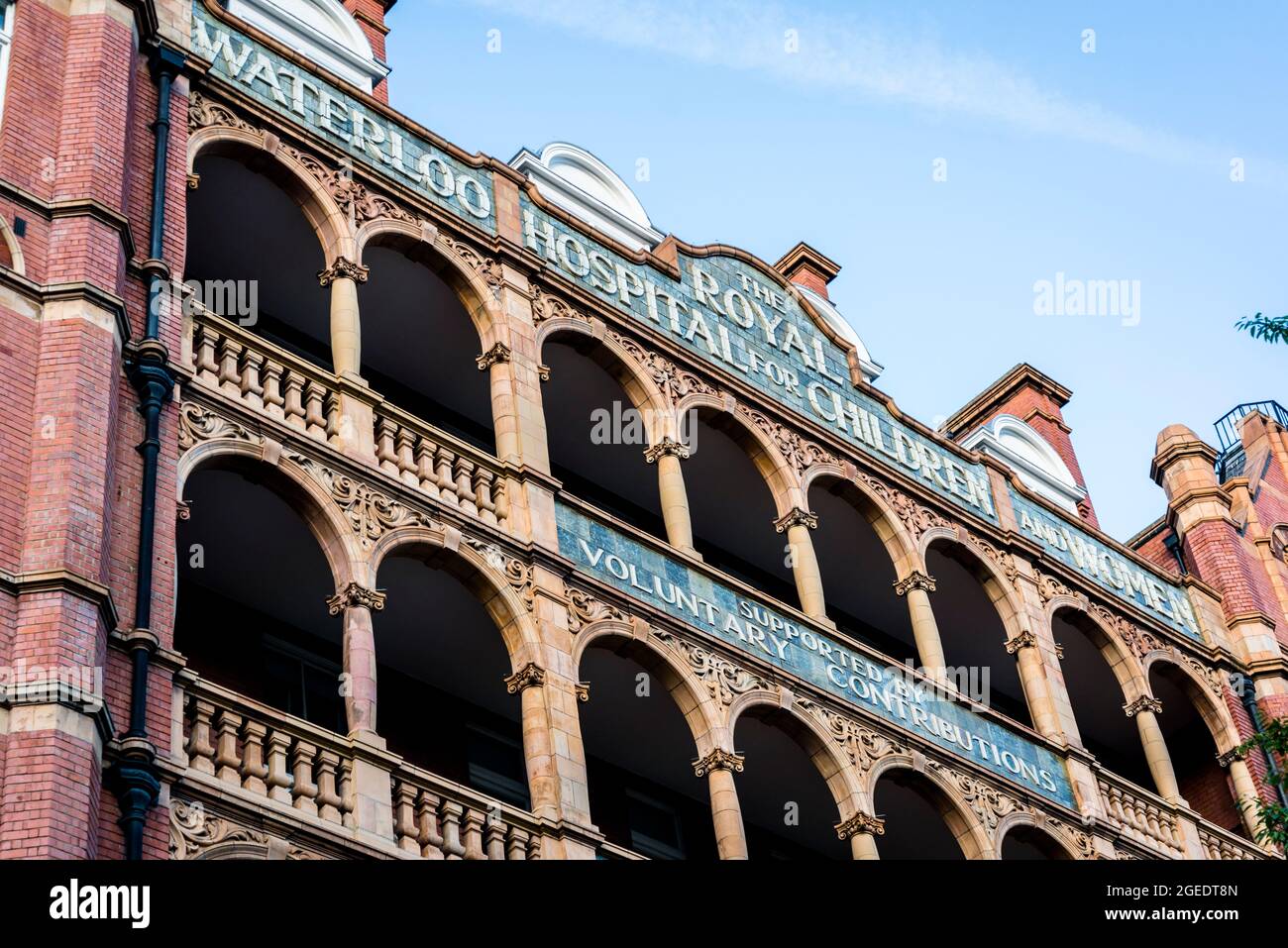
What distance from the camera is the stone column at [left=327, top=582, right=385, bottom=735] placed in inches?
774

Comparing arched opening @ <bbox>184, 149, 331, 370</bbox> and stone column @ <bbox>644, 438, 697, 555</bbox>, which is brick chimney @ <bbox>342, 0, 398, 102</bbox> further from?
stone column @ <bbox>644, 438, 697, 555</bbox>

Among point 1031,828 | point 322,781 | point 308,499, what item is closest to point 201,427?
point 308,499

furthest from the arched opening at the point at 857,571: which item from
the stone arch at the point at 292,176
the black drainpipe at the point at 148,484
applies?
the black drainpipe at the point at 148,484

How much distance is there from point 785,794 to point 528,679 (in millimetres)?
6277

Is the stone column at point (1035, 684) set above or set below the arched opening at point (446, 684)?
above

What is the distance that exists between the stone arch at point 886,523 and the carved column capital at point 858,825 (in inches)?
204

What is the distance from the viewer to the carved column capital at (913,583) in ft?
93.4

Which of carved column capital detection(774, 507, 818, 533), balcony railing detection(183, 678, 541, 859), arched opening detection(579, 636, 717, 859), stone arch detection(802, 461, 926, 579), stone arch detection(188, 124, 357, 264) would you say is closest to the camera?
balcony railing detection(183, 678, 541, 859)

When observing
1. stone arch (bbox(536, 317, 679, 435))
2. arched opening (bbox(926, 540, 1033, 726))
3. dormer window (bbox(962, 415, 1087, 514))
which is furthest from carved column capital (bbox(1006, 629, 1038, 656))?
stone arch (bbox(536, 317, 679, 435))

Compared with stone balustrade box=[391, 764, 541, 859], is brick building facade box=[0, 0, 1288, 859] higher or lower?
higher

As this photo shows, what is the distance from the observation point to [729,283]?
29.3 meters

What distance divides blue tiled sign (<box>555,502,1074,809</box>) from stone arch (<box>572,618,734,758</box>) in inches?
22.5

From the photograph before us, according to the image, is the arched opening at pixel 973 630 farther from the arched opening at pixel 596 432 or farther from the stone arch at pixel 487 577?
the stone arch at pixel 487 577

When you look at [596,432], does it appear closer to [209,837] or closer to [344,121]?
[344,121]
